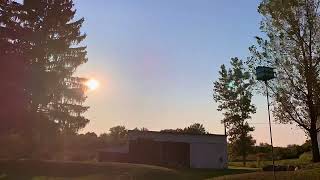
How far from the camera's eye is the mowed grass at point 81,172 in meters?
30.0

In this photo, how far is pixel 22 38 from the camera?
145 ft

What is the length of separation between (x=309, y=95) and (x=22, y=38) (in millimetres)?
25241

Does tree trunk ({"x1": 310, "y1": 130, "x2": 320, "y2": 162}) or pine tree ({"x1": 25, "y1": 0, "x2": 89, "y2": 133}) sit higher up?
pine tree ({"x1": 25, "y1": 0, "x2": 89, "y2": 133})

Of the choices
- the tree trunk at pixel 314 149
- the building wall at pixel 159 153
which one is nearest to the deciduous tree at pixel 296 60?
the tree trunk at pixel 314 149

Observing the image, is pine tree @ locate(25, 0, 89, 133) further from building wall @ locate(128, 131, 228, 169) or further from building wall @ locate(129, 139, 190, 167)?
building wall @ locate(128, 131, 228, 169)

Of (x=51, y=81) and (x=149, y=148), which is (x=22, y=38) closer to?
(x=51, y=81)

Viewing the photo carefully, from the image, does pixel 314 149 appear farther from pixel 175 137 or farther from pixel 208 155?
pixel 208 155

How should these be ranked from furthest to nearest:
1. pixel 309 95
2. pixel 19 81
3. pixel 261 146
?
pixel 261 146
pixel 19 81
pixel 309 95

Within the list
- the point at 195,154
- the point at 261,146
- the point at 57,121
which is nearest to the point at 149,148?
the point at 195,154

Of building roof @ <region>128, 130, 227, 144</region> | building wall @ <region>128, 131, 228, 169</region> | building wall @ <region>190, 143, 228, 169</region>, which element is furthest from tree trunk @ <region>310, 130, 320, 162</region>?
building roof @ <region>128, 130, 227, 144</region>

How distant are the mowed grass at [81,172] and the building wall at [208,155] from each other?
1693 centimetres

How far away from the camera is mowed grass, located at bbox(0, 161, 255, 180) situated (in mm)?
30016

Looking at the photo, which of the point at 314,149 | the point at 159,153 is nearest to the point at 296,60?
the point at 314,149

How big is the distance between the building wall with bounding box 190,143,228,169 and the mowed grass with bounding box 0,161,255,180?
16934 millimetres
